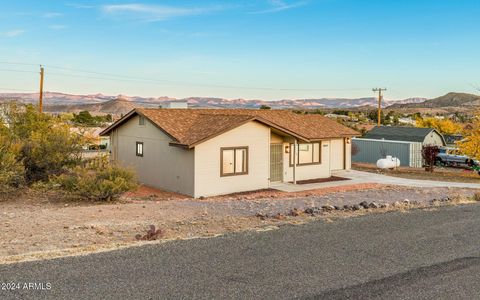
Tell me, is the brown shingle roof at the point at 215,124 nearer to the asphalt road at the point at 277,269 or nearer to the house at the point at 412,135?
the asphalt road at the point at 277,269

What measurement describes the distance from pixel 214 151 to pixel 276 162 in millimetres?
4855

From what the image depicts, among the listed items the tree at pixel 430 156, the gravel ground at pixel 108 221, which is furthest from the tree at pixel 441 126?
the gravel ground at pixel 108 221

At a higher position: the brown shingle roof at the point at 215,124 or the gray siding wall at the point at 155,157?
the brown shingle roof at the point at 215,124

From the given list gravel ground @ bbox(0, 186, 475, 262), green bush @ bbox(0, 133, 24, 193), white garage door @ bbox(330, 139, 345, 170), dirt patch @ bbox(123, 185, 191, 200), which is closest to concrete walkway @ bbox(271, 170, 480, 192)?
white garage door @ bbox(330, 139, 345, 170)

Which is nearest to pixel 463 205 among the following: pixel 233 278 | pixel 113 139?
pixel 233 278

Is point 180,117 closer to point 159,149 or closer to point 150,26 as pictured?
point 159,149

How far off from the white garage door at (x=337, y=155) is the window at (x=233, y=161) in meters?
9.09

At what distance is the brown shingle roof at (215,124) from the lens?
65.3 feet

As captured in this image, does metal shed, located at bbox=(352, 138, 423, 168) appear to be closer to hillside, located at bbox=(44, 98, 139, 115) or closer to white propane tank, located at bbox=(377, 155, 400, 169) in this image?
white propane tank, located at bbox=(377, 155, 400, 169)

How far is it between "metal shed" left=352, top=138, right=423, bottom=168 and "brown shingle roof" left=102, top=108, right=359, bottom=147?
25.2 feet

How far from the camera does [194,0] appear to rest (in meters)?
32.2

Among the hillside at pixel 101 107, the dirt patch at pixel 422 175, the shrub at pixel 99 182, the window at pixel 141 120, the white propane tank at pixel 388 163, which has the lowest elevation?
the dirt patch at pixel 422 175

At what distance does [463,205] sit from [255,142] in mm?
9469

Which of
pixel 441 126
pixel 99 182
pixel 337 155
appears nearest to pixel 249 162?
pixel 99 182
